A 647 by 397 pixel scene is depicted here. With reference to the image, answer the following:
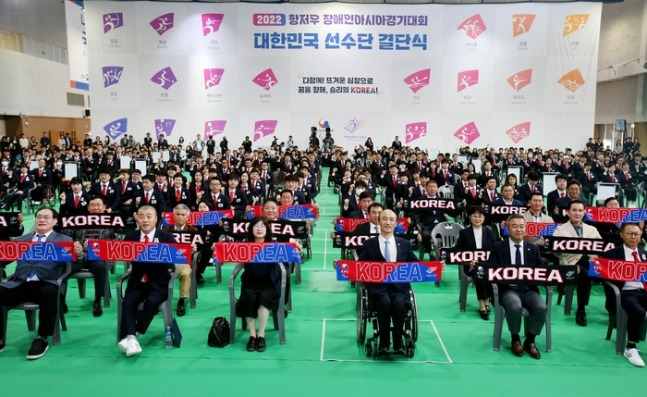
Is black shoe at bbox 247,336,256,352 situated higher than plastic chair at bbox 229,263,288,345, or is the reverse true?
plastic chair at bbox 229,263,288,345

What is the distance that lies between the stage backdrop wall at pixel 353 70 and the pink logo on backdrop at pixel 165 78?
57 millimetres

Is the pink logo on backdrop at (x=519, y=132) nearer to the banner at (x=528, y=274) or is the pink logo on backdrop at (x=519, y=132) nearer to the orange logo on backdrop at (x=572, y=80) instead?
the orange logo on backdrop at (x=572, y=80)

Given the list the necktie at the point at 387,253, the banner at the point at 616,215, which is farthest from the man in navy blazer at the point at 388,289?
the banner at the point at 616,215

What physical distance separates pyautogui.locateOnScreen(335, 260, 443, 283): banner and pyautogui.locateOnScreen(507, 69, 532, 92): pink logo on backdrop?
22.2 meters

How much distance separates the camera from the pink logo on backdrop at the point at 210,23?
24.6 m

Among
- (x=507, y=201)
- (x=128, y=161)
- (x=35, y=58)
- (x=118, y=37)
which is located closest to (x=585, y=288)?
(x=507, y=201)

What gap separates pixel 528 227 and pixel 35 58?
96.5 ft

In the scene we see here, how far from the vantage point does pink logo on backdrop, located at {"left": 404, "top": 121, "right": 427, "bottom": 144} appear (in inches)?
1001

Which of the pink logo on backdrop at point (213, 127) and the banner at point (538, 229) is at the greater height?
the pink logo on backdrop at point (213, 127)

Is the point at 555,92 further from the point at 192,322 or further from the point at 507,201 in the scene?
the point at 192,322

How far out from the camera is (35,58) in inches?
1103

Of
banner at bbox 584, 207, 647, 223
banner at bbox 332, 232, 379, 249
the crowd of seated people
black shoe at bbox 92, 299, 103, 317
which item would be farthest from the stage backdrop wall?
black shoe at bbox 92, 299, 103, 317

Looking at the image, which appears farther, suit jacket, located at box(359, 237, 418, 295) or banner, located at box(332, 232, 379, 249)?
banner, located at box(332, 232, 379, 249)

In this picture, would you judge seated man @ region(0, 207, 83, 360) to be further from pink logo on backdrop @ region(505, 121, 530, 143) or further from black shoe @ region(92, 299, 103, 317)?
pink logo on backdrop @ region(505, 121, 530, 143)
